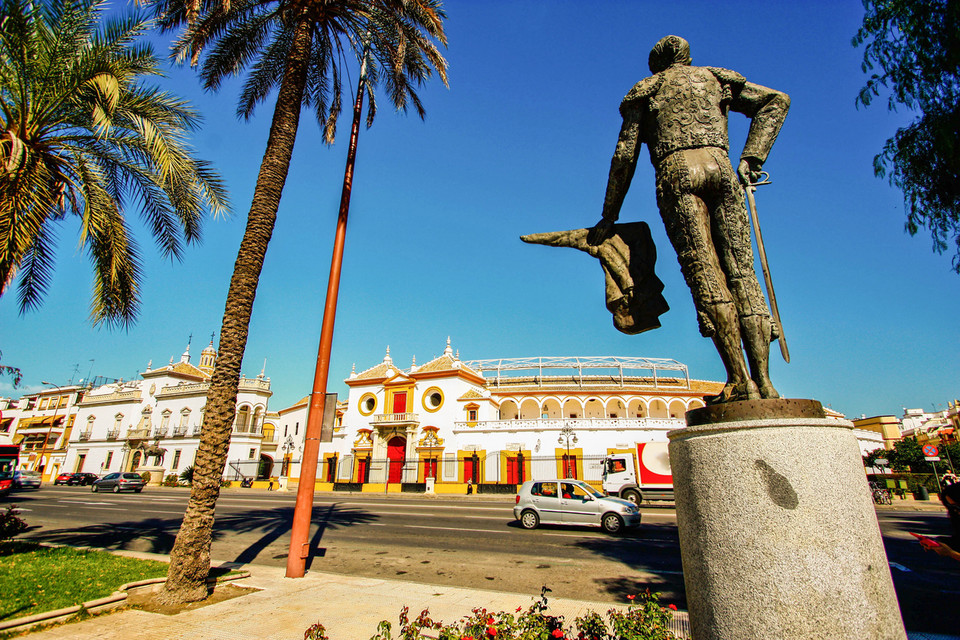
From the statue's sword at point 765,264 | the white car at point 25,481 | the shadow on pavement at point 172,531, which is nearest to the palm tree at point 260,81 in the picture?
the shadow on pavement at point 172,531

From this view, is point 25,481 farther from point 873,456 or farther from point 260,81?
point 873,456

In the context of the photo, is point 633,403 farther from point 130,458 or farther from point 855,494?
point 130,458

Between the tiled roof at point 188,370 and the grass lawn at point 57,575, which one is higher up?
the tiled roof at point 188,370

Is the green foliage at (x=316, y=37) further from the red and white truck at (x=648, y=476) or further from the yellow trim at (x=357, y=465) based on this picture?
the yellow trim at (x=357, y=465)

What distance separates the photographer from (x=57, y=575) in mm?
6574

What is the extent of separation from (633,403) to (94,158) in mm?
38159

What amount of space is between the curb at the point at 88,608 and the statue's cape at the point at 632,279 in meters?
6.28

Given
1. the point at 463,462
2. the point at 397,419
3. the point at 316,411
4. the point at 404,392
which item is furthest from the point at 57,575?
the point at 404,392

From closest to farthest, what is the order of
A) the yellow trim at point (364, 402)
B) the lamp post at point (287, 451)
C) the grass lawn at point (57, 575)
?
the grass lawn at point (57, 575) → the lamp post at point (287, 451) → the yellow trim at point (364, 402)

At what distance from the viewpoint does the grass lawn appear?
209 inches

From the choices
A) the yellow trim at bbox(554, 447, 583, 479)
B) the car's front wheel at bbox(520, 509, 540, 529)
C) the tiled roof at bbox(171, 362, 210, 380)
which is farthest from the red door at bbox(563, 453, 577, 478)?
the tiled roof at bbox(171, 362, 210, 380)

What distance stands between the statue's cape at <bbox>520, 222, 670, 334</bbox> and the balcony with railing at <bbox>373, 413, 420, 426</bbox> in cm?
3427

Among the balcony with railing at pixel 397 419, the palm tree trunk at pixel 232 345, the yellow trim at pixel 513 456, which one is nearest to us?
the palm tree trunk at pixel 232 345

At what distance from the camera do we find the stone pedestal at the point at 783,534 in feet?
6.39
